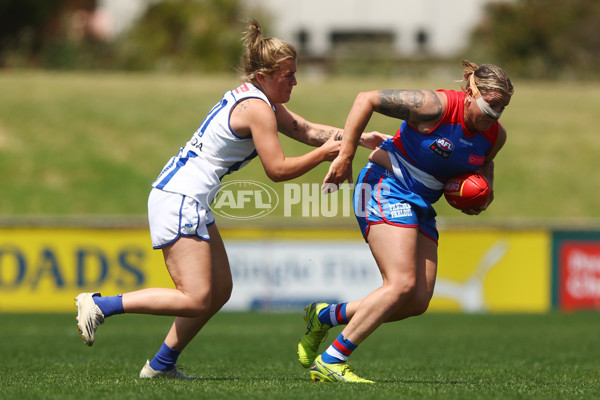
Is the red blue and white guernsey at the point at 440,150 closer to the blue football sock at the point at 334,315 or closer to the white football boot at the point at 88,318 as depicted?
the blue football sock at the point at 334,315

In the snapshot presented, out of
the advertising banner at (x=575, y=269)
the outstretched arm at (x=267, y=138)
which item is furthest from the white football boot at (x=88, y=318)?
the advertising banner at (x=575, y=269)

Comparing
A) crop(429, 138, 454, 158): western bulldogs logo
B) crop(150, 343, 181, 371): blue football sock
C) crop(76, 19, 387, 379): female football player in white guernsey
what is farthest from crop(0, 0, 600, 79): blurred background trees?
crop(429, 138, 454, 158): western bulldogs logo

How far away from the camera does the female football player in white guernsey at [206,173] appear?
216 inches

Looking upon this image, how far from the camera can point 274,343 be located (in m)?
10.0

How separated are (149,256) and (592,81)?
76.5 ft

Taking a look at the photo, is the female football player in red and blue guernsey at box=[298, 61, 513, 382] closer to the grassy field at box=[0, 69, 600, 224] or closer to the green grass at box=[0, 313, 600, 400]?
the green grass at box=[0, 313, 600, 400]

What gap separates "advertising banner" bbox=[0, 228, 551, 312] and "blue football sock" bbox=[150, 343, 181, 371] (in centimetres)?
936

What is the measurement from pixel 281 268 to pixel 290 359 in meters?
7.44

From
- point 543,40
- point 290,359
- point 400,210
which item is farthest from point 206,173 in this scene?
point 543,40

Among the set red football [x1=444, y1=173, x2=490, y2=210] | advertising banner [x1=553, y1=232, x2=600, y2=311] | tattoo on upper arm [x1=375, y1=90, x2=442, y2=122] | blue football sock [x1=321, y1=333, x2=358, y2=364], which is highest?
tattoo on upper arm [x1=375, y1=90, x2=442, y2=122]

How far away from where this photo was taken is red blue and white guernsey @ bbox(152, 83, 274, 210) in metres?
5.57

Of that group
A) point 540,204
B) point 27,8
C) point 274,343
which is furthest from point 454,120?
point 27,8

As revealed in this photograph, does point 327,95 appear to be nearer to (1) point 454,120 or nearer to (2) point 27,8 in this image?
(2) point 27,8

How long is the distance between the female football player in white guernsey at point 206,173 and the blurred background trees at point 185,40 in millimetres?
28072
